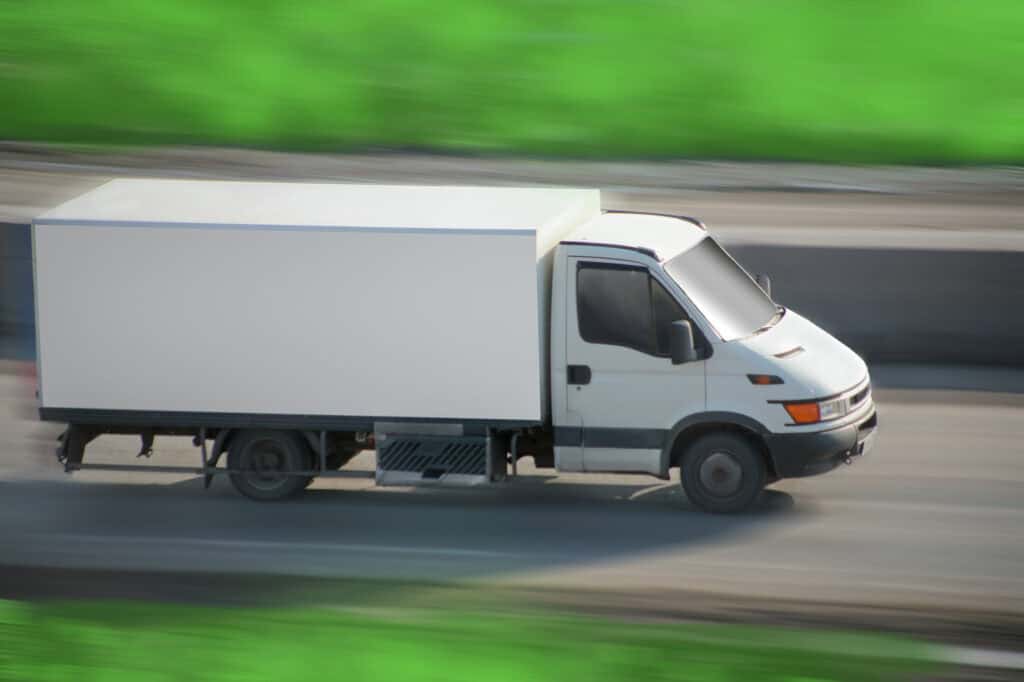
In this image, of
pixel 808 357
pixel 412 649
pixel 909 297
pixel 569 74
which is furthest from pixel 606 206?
pixel 412 649

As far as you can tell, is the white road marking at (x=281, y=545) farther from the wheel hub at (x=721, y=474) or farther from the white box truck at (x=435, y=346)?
the wheel hub at (x=721, y=474)

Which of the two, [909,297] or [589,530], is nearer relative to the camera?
[589,530]

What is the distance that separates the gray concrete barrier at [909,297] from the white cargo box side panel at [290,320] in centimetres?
535

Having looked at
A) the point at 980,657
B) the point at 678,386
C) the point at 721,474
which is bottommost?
the point at 980,657

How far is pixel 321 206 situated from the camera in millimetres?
12070

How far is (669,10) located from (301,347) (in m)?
17.0

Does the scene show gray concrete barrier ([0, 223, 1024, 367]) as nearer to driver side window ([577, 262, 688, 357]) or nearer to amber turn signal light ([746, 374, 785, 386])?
driver side window ([577, 262, 688, 357])

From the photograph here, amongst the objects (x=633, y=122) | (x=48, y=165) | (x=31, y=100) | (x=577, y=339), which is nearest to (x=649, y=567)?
(x=577, y=339)

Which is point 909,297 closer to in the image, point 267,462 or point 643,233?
point 643,233

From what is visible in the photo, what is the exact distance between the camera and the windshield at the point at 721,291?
11.6m

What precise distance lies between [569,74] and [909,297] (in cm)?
1127

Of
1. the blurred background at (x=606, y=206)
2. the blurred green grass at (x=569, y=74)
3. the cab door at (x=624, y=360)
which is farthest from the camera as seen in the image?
the blurred green grass at (x=569, y=74)

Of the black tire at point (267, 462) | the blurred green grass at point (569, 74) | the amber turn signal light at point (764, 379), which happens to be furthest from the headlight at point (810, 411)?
the blurred green grass at point (569, 74)

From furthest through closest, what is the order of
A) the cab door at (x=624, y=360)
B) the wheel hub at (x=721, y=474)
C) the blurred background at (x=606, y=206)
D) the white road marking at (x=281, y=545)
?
the wheel hub at (x=721, y=474), the cab door at (x=624, y=360), the white road marking at (x=281, y=545), the blurred background at (x=606, y=206)
